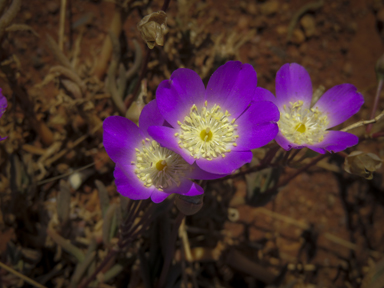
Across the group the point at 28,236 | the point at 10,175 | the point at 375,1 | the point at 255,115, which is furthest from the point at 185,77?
the point at 375,1

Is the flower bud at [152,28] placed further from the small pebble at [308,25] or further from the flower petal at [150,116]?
the small pebble at [308,25]

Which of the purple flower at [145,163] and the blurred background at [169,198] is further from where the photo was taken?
the blurred background at [169,198]

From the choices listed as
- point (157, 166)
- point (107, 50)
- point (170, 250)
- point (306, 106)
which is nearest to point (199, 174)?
point (157, 166)

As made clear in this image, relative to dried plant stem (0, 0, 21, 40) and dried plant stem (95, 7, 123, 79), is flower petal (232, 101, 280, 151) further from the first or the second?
dried plant stem (95, 7, 123, 79)

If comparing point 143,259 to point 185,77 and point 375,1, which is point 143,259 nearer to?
point 185,77

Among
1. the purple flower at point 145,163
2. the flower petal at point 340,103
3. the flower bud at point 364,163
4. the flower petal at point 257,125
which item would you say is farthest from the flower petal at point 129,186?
the flower petal at point 340,103

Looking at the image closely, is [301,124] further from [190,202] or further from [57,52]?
[57,52]

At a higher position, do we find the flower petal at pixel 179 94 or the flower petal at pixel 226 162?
the flower petal at pixel 179 94

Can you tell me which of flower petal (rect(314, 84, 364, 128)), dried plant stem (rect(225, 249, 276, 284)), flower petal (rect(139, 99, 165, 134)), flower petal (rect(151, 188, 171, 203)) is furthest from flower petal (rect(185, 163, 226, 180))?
dried plant stem (rect(225, 249, 276, 284))
